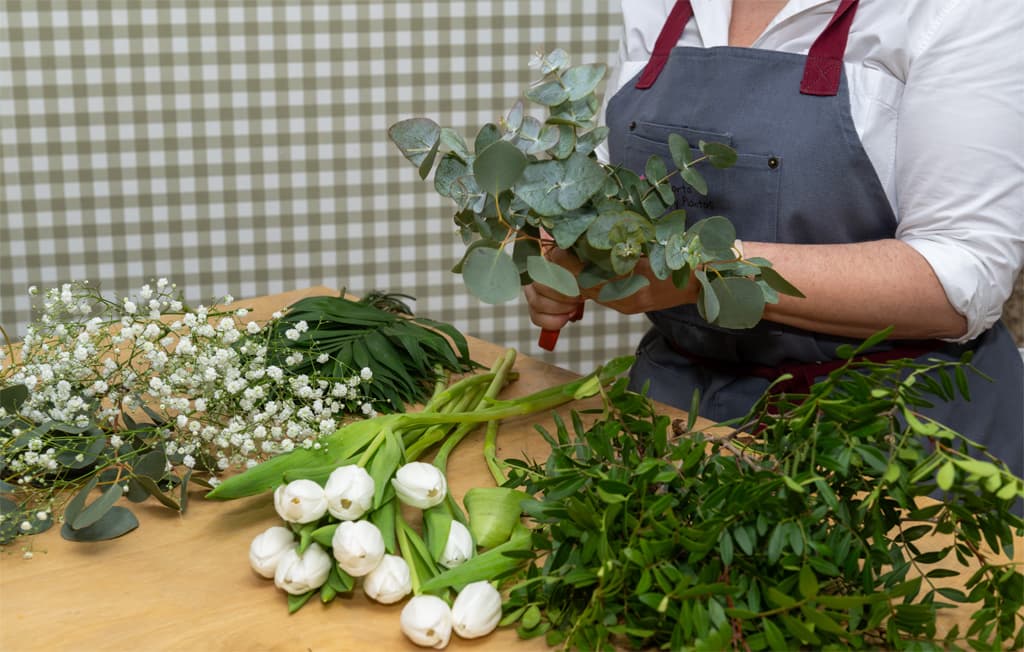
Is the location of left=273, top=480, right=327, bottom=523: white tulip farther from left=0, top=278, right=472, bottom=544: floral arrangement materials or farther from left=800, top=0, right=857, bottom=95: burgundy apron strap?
left=800, top=0, right=857, bottom=95: burgundy apron strap

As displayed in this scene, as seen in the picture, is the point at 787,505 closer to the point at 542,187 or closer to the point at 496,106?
the point at 542,187

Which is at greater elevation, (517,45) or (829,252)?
(517,45)

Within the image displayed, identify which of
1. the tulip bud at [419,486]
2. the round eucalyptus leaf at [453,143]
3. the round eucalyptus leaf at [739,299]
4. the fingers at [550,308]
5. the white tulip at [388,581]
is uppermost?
the round eucalyptus leaf at [453,143]

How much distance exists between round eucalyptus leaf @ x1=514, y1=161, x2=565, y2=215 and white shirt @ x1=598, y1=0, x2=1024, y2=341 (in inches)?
19.8

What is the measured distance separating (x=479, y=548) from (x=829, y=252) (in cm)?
56

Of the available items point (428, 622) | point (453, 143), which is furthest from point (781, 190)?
point (428, 622)

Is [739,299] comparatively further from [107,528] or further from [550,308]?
[107,528]

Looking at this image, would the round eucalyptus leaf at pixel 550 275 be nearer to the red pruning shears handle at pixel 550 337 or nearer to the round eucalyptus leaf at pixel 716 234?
the round eucalyptus leaf at pixel 716 234

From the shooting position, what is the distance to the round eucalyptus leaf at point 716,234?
90 cm

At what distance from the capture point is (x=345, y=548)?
2.62ft

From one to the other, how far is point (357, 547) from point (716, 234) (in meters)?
0.40

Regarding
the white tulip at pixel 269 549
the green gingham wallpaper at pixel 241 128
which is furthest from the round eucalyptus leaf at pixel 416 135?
the green gingham wallpaper at pixel 241 128

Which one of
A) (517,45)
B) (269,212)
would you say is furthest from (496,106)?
(269,212)

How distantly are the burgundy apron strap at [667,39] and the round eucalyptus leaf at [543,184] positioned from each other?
23.7 inches
